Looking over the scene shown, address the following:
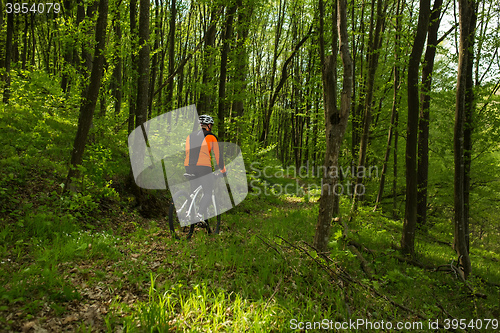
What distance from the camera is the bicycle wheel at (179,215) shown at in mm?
6238

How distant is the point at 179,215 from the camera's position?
648cm

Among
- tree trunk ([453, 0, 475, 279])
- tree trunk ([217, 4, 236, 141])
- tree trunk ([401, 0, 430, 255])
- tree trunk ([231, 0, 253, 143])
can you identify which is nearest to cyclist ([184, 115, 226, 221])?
tree trunk ([217, 4, 236, 141])

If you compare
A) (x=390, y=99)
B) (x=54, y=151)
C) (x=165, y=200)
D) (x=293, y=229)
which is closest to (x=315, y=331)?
(x=293, y=229)

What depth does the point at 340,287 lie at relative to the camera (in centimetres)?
429

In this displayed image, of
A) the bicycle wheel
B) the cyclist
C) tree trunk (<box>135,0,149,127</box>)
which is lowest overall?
the bicycle wheel

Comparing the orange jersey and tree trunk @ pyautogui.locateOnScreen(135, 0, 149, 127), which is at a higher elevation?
tree trunk @ pyautogui.locateOnScreen(135, 0, 149, 127)

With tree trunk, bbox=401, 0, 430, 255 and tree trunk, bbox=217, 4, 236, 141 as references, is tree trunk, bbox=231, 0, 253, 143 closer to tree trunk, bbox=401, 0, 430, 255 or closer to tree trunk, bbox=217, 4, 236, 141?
tree trunk, bbox=217, 4, 236, 141

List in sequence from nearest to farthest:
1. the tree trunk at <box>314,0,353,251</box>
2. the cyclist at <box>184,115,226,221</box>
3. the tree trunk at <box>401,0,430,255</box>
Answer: the tree trunk at <box>314,0,353,251</box>
the cyclist at <box>184,115,226,221</box>
the tree trunk at <box>401,0,430,255</box>

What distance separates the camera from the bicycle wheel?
624 cm

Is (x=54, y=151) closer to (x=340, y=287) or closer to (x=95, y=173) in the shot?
(x=95, y=173)

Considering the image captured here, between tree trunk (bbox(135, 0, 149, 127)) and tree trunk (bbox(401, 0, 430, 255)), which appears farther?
tree trunk (bbox(135, 0, 149, 127))

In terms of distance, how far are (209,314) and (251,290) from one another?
0.93 meters

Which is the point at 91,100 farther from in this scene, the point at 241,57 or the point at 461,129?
the point at 461,129

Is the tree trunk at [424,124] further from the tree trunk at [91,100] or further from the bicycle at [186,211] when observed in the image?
the tree trunk at [91,100]
